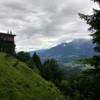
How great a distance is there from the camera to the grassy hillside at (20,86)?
56844 millimetres

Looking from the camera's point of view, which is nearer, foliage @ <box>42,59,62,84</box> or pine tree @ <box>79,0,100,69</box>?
pine tree @ <box>79,0,100,69</box>

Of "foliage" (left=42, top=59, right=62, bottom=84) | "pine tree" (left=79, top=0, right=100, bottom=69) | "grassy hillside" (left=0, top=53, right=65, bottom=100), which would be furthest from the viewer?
"foliage" (left=42, top=59, right=62, bottom=84)

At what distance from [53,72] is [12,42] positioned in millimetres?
31151

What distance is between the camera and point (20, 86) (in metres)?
63.7

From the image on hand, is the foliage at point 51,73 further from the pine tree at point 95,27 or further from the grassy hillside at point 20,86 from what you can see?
the pine tree at point 95,27

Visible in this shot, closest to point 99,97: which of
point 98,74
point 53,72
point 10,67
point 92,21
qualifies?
point 98,74

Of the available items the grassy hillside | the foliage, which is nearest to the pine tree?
the grassy hillside

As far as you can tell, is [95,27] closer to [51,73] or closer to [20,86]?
[20,86]

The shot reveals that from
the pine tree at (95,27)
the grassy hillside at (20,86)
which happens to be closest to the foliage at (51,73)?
the grassy hillside at (20,86)

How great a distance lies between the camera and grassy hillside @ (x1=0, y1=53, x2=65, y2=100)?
2238 inches

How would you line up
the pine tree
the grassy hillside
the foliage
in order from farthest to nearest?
the foliage
the grassy hillside
the pine tree

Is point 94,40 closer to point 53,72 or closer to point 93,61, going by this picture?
point 93,61

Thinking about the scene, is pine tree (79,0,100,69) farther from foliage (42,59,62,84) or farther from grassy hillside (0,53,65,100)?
foliage (42,59,62,84)

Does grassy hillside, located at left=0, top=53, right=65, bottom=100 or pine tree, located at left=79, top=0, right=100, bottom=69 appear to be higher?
pine tree, located at left=79, top=0, right=100, bottom=69
